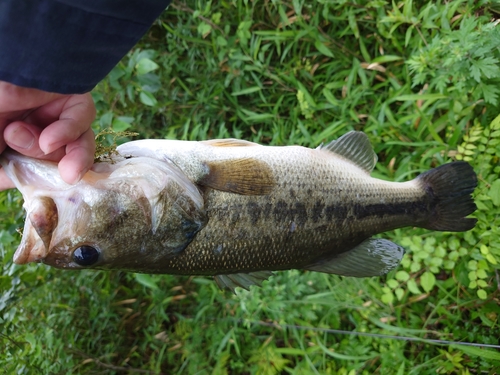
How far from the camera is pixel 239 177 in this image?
190 cm

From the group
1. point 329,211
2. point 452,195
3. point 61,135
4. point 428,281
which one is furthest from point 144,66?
point 428,281

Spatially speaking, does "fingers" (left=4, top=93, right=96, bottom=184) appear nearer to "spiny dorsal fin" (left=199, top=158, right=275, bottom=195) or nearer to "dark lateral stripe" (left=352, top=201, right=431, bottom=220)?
"spiny dorsal fin" (left=199, top=158, right=275, bottom=195)

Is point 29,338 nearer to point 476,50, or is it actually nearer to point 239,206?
point 239,206

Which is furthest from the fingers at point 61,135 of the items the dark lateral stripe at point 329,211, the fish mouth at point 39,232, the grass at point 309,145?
the grass at point 309,145

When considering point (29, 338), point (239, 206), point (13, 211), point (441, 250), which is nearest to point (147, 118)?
point (13, 211)

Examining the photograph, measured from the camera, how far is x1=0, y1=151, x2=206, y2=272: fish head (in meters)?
1.53

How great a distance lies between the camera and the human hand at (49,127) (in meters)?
1.47

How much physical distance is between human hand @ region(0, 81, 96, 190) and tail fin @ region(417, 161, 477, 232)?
5.57ft

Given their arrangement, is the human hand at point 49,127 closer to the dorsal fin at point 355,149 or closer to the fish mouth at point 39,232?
the fish mouth at point 39,232

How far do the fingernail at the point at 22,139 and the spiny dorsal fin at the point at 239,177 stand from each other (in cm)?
71

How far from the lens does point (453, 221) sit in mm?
2180

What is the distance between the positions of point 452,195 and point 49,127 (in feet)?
6.37

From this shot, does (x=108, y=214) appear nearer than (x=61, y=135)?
No

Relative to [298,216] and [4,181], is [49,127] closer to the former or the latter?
[4,181]
